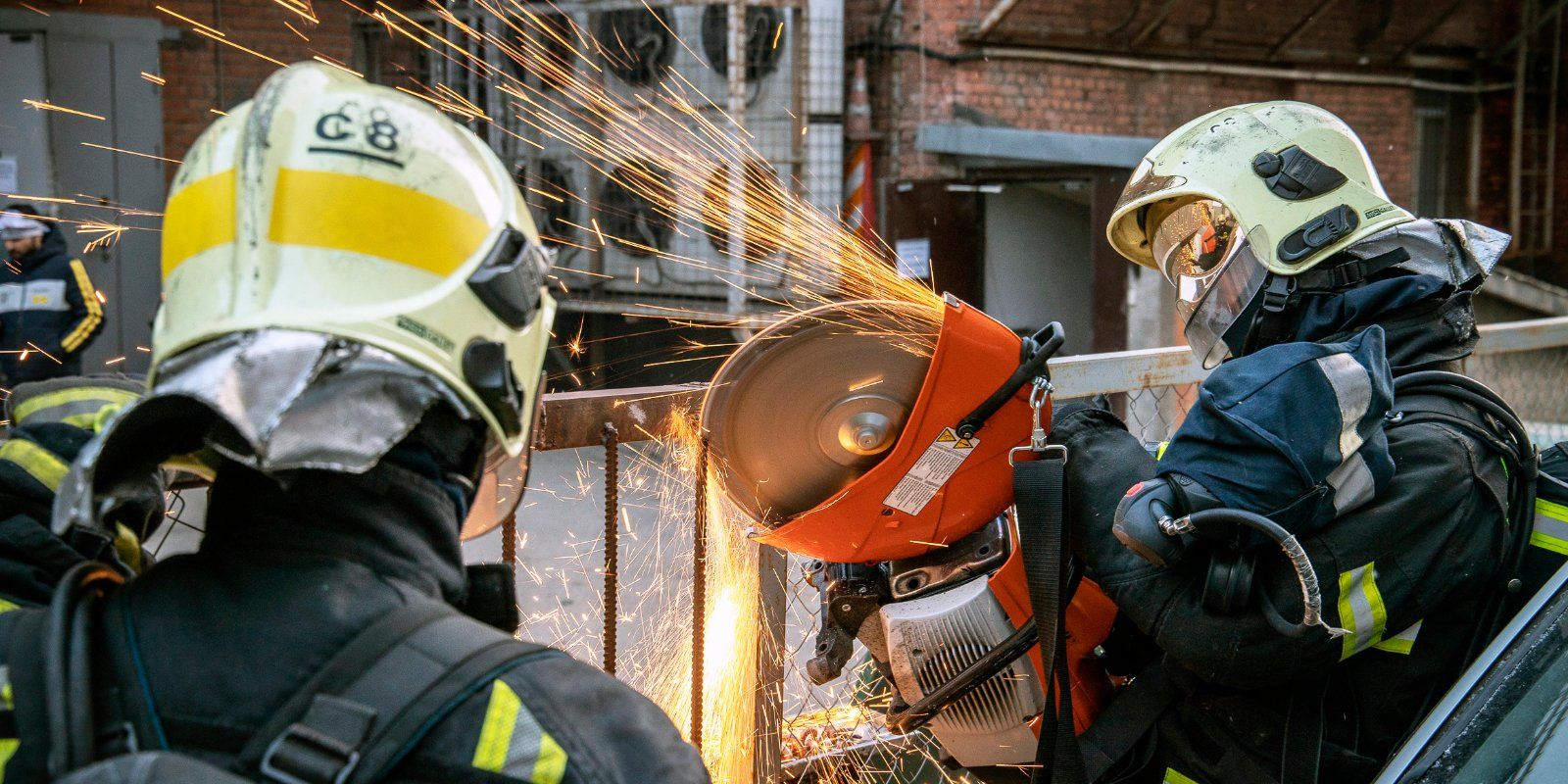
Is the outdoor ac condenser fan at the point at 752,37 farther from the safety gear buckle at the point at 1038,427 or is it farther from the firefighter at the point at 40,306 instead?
the safety gear buckle at the point at 1038,427

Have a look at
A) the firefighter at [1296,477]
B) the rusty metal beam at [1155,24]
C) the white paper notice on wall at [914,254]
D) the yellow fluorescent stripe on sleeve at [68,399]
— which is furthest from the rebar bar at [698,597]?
the rusty metal beam at [1155,24]

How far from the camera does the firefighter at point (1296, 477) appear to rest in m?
2.04

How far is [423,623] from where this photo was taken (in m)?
1.30

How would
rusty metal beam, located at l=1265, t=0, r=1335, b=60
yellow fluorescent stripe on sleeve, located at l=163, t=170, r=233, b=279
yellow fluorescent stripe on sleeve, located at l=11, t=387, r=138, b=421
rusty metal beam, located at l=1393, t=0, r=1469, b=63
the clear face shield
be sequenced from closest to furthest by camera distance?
yellow fluorescent stripe on sleeve, located at l=163, t=170, r=233, b=279
yellow fluorescent stripe on sleeve, located at l=11, t=387, r=138, b=421
the clear face shield
rusty metal beam, located at l=1265, t=0, r=1335, b=60
rusty metal beam, located at l=1393, t=0, r=1469, b=63

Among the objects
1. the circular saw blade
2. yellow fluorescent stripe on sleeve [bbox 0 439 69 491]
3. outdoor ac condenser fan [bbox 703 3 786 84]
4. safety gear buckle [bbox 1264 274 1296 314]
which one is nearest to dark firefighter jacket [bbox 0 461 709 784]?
yellow fluorescent stripe on sleeve [bbox 0 439 69 491]

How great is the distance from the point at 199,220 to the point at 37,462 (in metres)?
0.51

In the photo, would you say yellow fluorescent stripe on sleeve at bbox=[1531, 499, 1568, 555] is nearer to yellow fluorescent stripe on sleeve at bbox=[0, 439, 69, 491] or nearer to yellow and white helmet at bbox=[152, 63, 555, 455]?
yellow and white helmet at bbox=[152, 63, 555, 455]

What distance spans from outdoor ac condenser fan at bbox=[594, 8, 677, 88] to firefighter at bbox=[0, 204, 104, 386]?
4.95 m

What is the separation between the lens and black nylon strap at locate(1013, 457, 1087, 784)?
2229mm

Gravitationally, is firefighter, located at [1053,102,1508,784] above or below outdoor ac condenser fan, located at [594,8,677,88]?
below

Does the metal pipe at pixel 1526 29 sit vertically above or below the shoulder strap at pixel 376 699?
above

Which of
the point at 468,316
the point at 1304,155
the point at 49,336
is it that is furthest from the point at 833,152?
the point at 468,316

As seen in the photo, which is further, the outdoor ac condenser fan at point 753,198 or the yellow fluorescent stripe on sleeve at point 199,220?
the outdoor ac condenser fan at point 753,198

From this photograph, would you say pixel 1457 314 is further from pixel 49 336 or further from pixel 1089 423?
pixel 49 336
